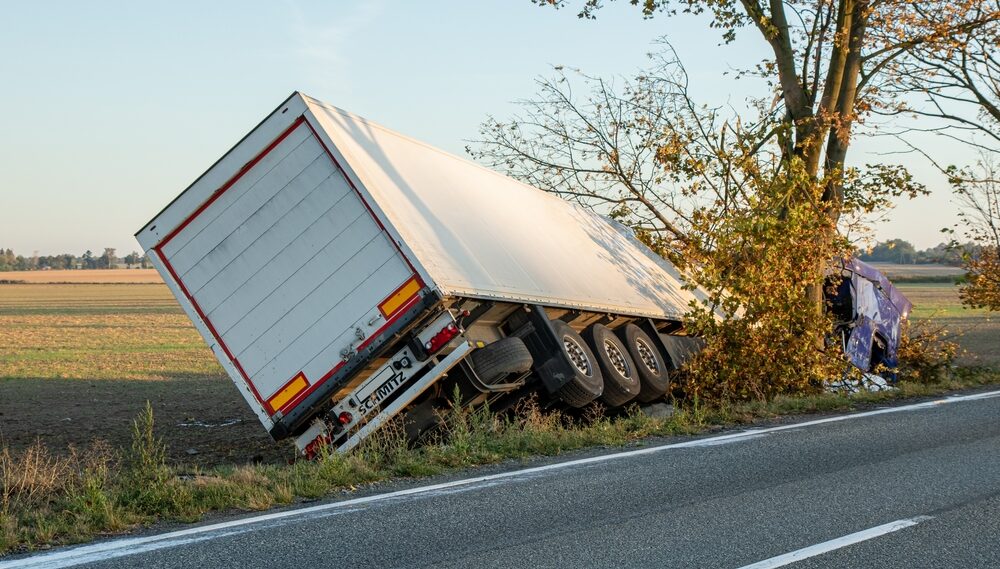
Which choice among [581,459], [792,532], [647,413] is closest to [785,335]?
[647,413]

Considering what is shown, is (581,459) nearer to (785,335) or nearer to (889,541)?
(889,541)

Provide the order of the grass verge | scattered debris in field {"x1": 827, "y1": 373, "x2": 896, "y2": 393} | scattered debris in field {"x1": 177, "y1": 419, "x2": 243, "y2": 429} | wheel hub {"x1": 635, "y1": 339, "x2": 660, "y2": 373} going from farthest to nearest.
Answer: scattered debris in field {"x1": 177, "y1": 419, "x2": 243, "y2": 429} → scattered debris in field {"x1": 827, "y1": 373, "x2": 896, "y2": 393} → wheel hub {"x1": 635, "y1": 339, "x2": 660, "y2": 373} → the grass verge

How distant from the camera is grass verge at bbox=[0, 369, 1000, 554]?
5.74 meters

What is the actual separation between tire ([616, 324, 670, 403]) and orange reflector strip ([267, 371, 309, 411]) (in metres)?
4.95

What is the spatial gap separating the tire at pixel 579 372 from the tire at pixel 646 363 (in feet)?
4.24

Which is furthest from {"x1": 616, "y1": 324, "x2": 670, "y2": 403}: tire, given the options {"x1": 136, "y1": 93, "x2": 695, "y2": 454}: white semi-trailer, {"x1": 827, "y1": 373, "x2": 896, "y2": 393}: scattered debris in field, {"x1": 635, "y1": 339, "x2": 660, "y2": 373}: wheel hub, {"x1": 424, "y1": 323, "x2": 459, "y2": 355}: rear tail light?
{"x1": 424, "y1": 323, "x2": 459, "y2": 355}: rear tail light

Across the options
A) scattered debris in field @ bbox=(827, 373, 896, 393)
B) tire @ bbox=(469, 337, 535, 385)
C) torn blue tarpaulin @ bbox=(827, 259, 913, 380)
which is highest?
tire @ bbox=(469, 337, 535, 385)

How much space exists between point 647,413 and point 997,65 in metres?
9.95

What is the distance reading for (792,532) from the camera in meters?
5.31

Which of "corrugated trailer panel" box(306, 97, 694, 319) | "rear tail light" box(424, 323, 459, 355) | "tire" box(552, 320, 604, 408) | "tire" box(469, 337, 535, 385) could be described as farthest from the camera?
"tire" box(552, 320, 604, 408)

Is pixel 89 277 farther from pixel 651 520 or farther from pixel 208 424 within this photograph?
pixel 651 520

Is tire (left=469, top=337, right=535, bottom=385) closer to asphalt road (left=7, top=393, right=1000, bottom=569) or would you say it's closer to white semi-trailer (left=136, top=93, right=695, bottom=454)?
white semi-trailer (left=136, top=93, right=695, bottom=454)

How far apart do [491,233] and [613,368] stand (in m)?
2.11

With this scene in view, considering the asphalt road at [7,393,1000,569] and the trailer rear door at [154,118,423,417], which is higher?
the trailer rear door at [154,118,423,417]
